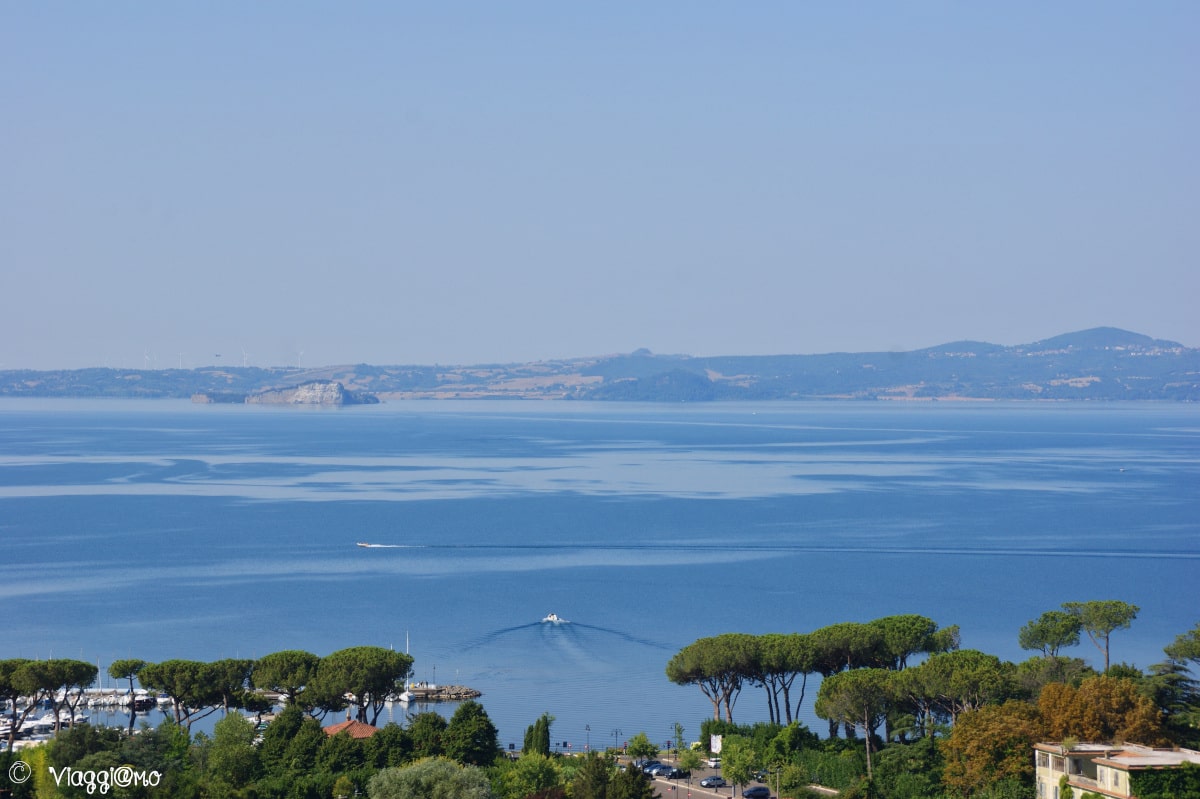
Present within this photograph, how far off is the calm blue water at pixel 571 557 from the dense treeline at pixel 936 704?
12.4ft

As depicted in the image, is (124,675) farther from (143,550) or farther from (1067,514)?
(1067,514)

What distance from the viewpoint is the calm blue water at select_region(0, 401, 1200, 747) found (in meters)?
43.6

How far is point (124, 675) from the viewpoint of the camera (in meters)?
33.9

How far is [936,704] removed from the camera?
29484mm

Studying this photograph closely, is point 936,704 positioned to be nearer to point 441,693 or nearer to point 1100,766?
point 1100,766

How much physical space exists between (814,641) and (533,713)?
26.1ft

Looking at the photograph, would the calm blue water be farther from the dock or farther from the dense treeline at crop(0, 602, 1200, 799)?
the dense treeline at crop(0, 602, 1200, 799)
